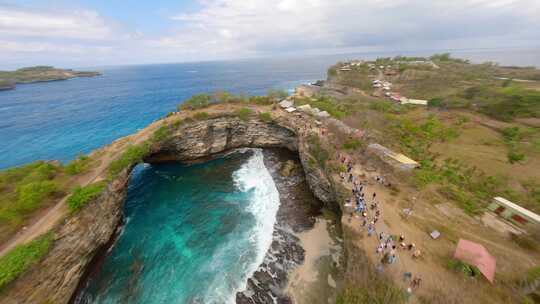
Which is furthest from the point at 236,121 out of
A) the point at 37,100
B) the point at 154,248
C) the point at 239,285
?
the point at 37,100

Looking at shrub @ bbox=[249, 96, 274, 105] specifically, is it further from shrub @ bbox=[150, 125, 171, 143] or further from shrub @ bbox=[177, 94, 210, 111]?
shrub @ bbox=[150, 125, 171, 143]

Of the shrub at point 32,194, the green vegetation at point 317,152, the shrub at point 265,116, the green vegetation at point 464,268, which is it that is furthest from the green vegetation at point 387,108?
the shrub at point 32,194

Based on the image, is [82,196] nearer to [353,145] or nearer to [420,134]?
[353,145]

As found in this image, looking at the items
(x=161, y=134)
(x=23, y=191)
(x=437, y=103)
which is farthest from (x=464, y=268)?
(x=437, y=103)

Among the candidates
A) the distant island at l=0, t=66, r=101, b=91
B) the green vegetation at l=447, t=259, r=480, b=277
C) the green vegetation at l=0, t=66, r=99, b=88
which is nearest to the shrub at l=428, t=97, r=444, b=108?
the green vegetation at l=447, t=259, r=480, b=277

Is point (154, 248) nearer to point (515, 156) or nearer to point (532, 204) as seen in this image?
point (532, 204)
